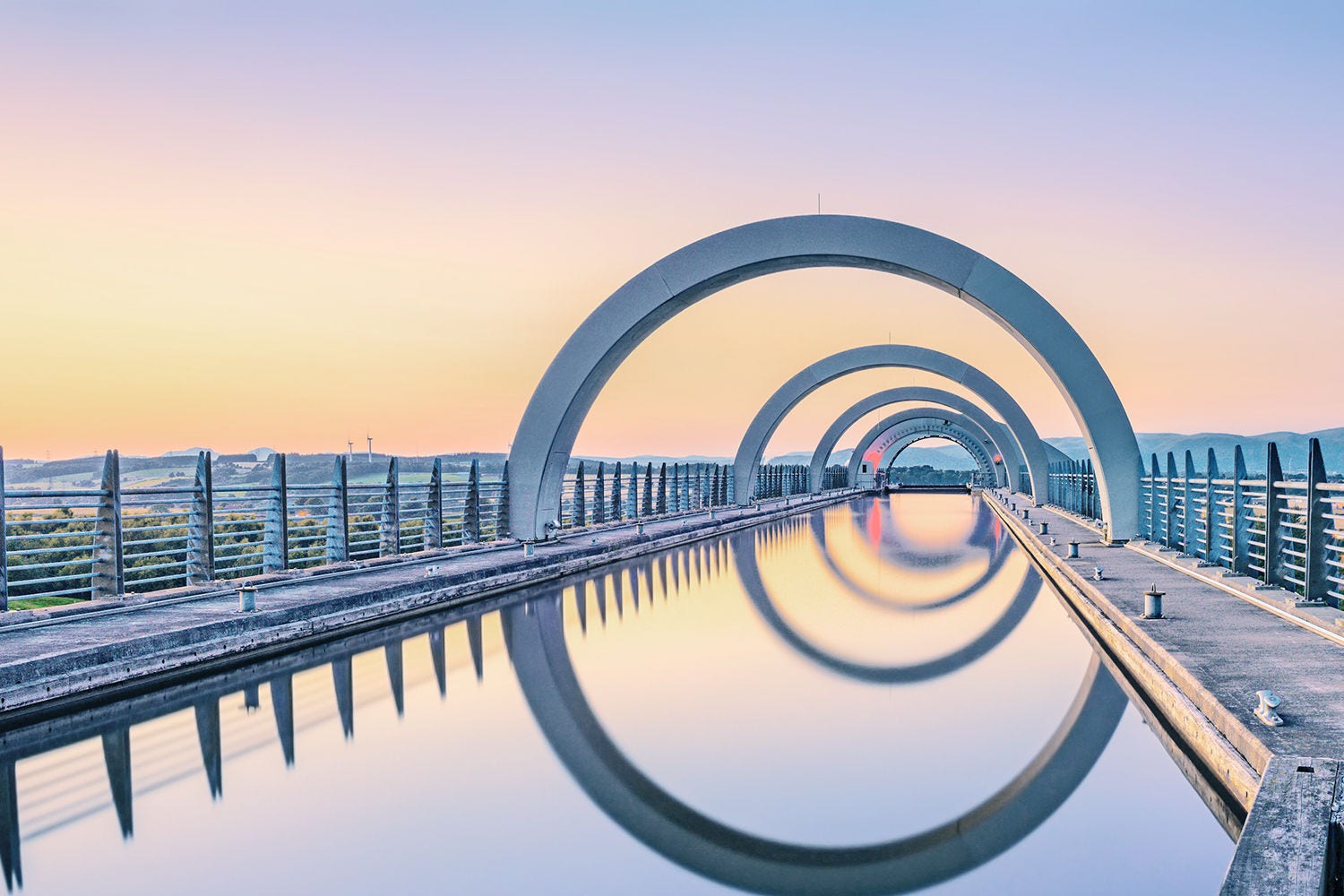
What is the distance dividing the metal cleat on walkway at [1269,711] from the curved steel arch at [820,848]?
0.84 metres

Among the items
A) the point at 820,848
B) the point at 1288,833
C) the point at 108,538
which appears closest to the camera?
the point at 1288,833

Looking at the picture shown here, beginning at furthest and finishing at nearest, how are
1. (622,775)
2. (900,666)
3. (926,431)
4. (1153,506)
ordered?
(926,431) < (1153,506) < (900,666) < (622,775)

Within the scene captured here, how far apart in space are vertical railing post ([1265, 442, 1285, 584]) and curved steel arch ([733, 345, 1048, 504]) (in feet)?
85.2

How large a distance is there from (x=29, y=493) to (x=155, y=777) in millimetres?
5411

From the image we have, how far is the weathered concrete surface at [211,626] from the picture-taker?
6496mm

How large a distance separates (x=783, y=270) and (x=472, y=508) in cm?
662

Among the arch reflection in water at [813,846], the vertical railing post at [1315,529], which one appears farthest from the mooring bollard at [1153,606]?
the arch reflection in water at [813,846]

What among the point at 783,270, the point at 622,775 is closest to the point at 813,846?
the point at 622,775

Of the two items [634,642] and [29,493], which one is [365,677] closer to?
[634,642]

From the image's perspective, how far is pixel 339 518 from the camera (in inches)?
523

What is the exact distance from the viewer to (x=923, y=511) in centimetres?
3725

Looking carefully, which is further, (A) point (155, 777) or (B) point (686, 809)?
(A) point (155, 777)

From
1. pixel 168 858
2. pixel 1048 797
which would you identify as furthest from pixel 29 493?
pixel 1048 797

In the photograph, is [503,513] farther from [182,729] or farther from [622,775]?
[622,775]
